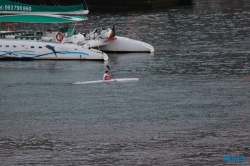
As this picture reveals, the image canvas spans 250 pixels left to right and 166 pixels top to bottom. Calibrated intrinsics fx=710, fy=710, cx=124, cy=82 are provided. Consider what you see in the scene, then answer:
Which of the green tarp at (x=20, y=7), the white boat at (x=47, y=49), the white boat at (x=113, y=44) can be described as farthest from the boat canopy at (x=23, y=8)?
the white boat at (x=47, y=49)

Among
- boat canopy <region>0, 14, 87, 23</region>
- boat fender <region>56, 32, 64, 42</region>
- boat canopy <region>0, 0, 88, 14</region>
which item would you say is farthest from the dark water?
boat canopy <region>0, 0, 88, 14</region>

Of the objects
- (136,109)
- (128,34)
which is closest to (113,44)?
(128,34)

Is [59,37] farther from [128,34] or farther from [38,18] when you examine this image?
[128,34]

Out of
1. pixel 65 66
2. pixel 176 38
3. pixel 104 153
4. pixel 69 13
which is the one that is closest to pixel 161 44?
pixel 176 38

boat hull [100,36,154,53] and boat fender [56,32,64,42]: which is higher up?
boat fender [56,32,64,42]

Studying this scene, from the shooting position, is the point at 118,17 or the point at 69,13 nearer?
the point at 69,13

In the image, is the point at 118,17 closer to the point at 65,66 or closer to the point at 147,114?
the point at 65,66

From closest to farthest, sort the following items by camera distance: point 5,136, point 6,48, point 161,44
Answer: point 5,136
point 6,48
point 161,44

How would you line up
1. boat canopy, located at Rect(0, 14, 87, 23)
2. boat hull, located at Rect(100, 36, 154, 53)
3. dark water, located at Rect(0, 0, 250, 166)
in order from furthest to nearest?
boat hull, located at Rect(100, 36, 154, 53) → boat canopy, located at Rect(0, 14, 87, 23) → dark water, located at Rect(0, 0, 250, 166)

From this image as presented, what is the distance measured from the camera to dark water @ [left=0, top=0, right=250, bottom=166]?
3338 centimetres

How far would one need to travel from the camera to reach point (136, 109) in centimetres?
4231

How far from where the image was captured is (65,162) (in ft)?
105

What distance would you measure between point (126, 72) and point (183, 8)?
55.6m

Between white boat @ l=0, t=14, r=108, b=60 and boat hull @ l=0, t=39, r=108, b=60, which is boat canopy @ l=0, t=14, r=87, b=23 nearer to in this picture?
white boat @ l=0, t=14, r=108, b=60
